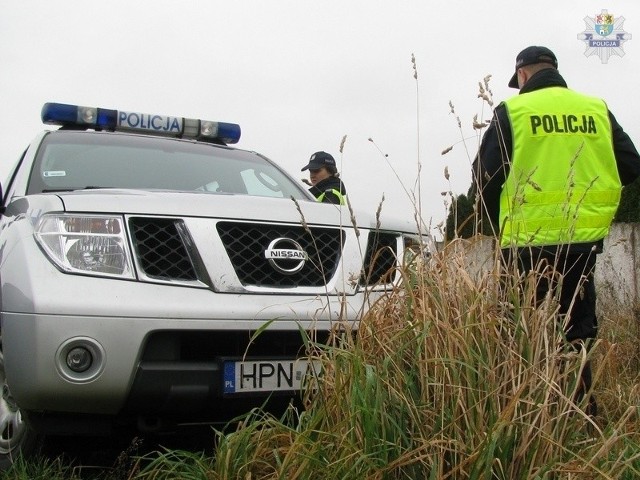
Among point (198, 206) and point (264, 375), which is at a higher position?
point (198, 206)

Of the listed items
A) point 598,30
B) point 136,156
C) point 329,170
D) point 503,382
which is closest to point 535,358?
point 503,382

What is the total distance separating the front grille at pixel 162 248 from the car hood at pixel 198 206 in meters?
0.04

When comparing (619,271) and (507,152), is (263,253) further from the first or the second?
(619,271)

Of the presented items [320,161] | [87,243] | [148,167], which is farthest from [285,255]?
[320,161]

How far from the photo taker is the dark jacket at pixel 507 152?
148 inches

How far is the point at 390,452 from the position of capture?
2.38 metres

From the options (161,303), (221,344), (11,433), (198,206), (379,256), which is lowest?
(11,433)

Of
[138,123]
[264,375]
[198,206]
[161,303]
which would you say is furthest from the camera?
[138,123]

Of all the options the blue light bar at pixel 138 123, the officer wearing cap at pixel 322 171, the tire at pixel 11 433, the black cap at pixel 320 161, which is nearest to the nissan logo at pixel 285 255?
the tire at pixel 11 433

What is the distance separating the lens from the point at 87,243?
120 inches

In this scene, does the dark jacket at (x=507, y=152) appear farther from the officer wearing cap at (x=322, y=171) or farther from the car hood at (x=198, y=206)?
the officer wearing cap at (x=322, y=171)

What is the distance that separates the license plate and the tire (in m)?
0.76

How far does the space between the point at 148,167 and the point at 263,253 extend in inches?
51.6

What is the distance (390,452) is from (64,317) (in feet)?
Result: 3.93
